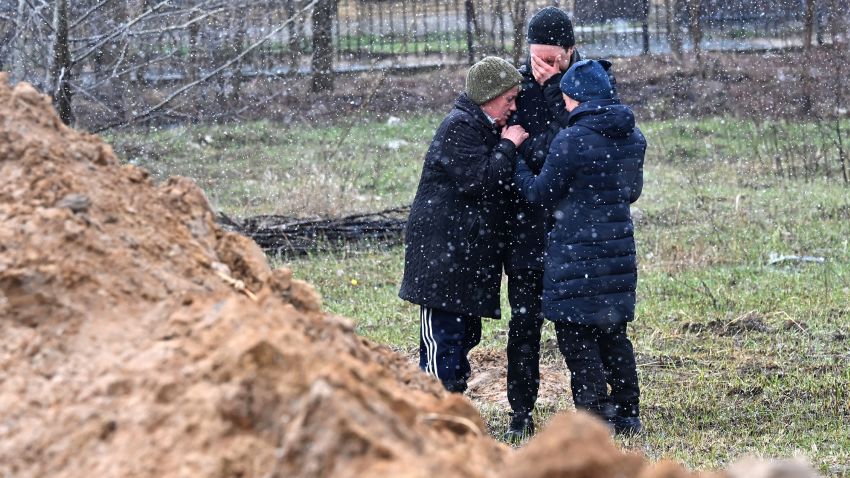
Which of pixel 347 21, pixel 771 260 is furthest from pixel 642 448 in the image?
pixel 347 21

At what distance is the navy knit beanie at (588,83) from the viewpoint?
16.2 feet

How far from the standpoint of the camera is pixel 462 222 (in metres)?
5.18

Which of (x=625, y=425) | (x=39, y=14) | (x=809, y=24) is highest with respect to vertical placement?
(x=39, y=14)

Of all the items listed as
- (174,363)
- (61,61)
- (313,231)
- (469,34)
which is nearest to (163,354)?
(174,363)

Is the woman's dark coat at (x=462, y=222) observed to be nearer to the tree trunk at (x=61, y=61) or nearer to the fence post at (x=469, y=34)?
the tree trunk at (x=61, y=61)

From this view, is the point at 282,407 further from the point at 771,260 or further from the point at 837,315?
the point at 771,260

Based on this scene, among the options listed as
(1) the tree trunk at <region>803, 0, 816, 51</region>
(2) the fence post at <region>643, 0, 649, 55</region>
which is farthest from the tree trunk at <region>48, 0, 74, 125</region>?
(2) the fence post at <region>643, 0, 649, 55</region>

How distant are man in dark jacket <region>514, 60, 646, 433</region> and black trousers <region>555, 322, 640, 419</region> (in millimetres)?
101

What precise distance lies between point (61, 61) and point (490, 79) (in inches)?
180

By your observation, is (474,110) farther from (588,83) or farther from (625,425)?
→ (625,425)

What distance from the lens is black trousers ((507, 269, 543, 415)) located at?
5.29 meters

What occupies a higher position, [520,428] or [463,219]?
[463,219]

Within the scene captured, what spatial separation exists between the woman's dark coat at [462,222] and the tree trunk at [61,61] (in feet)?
13.8

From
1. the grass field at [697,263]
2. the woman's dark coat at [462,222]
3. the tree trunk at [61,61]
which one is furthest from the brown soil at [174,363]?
the tree trunk at [61,61]
